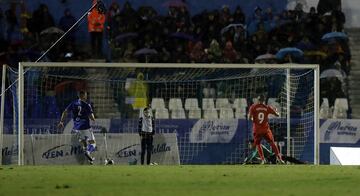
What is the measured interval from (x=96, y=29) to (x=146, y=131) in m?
6.27

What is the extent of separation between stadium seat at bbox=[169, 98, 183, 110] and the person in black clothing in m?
2.22

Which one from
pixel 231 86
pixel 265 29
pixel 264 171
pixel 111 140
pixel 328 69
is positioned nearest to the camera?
pixel 264 171

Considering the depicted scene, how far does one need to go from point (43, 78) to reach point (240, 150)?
6.27 metres

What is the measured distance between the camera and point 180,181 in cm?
1452

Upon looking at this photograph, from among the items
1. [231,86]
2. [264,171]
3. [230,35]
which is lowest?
[264,171]

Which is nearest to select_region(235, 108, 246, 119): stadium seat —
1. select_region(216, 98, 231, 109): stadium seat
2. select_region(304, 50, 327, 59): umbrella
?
select_region(216, 98, 231, 109): stadium seat

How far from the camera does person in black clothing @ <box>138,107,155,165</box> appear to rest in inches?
993

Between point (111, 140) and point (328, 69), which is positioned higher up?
point (328, 69)

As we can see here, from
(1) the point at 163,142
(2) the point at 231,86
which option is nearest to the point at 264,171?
(1) the point at 163,142

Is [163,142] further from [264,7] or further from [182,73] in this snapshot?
[264,7]

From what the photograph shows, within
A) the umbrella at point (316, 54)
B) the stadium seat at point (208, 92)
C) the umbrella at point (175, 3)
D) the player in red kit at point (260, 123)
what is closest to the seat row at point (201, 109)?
the stadium seat at point (208, 92)

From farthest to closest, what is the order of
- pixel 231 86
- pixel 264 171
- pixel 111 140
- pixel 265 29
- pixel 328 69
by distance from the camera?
pixel 265 29, pixel 328 69, pixel 231 86, pixel 111 140, pixel 264 171

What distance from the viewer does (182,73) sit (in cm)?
2841

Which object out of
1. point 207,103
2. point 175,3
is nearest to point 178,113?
point 207,103
